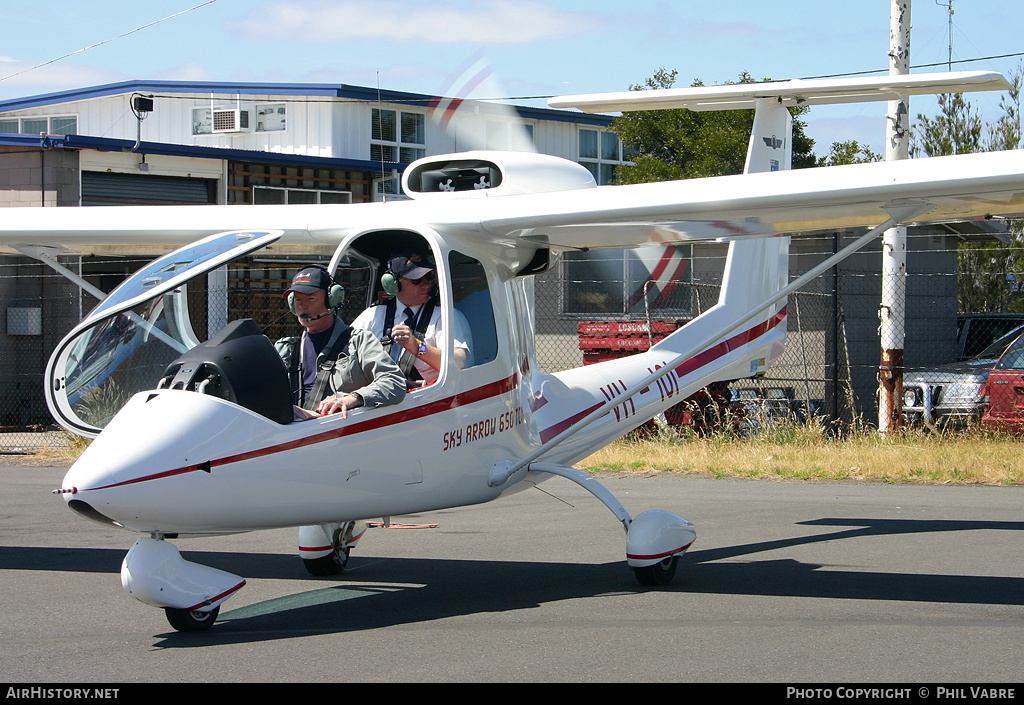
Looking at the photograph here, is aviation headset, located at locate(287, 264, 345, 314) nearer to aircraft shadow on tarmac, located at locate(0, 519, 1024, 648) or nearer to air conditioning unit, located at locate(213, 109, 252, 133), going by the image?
aircraft shadow on tarmac, located at locate(0, 519, 1024, 648)

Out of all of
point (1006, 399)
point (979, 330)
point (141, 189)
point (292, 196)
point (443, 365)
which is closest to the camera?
point (443, 365)

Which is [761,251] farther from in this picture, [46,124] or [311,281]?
[46,124]

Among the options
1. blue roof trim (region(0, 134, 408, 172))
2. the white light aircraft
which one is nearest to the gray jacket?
the white light aircraft

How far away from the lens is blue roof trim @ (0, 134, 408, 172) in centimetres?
1714

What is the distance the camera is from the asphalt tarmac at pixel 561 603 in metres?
4.56

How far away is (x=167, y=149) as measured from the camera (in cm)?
1905

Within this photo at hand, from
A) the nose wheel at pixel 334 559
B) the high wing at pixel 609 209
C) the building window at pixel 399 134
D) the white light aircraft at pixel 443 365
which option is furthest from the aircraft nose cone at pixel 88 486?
the building window at pixel 399 134

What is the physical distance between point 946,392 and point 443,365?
9992 millimetres

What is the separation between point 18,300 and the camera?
17484mm

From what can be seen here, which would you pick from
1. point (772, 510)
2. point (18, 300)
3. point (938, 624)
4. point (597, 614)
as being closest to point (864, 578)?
point (938, 624)

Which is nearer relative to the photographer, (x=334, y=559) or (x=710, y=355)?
(x=334, y=559)

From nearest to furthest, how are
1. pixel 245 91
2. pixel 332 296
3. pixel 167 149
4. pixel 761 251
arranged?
1. pixel 332 296
2. pixel 761 251
3. pixel 167 149
4. pixel 245 91

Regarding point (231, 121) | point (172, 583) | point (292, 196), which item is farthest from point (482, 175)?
point (231, 121)
